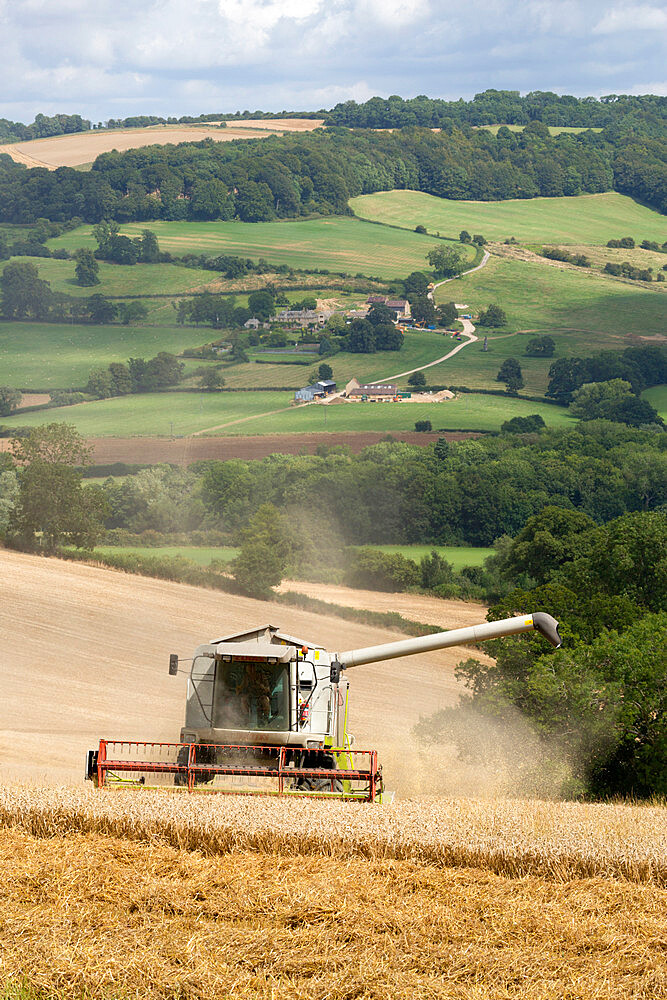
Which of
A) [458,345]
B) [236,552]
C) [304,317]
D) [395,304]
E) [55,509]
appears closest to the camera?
[55,509]

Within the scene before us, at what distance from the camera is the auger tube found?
58.3 ft

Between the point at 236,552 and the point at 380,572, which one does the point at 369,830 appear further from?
the point at 380,572

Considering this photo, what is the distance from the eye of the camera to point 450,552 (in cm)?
9644

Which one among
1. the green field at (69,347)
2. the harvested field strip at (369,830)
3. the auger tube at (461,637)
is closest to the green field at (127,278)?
the green field at (69,347)

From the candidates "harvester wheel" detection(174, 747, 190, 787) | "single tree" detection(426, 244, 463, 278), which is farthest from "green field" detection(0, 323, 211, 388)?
"harvester wheel" detection(174, 747, 190, 787)

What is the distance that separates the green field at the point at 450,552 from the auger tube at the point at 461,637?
6865cm

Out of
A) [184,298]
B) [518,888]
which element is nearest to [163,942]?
[518,888]

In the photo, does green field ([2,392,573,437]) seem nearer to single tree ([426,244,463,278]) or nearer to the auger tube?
single tree ([426,244,463,278])

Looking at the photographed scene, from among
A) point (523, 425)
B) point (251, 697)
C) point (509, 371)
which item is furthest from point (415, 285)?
point (251, 697)

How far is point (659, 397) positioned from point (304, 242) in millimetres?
69543

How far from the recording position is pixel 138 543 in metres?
83.9

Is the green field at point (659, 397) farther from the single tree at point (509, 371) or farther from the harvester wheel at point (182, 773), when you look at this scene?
the harvester wheel at point (182, 773)

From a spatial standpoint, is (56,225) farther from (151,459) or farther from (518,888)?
(518,888)

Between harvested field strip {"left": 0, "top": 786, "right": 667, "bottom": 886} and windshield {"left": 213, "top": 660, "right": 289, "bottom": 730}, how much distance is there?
332 centimetres
